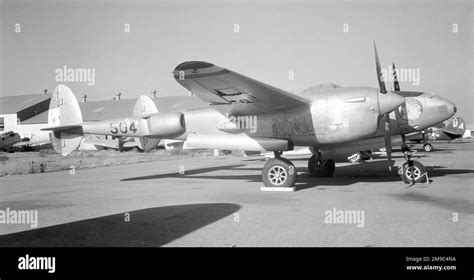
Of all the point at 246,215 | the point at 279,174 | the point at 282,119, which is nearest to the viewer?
the point at 246,215

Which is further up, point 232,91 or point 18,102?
point 18,102

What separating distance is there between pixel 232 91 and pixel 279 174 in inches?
117

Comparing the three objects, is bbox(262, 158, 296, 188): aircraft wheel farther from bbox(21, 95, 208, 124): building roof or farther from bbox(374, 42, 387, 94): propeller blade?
bbox(21, 95, 208, 124): building roof

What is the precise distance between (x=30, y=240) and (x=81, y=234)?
2.52ft

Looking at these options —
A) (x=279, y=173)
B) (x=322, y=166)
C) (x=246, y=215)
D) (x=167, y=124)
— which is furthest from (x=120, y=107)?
(x=246, y=215)

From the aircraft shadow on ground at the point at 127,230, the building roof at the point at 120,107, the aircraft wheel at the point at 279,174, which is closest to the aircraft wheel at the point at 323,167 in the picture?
the aircraft wheel at the point at 279,174

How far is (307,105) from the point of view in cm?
1171

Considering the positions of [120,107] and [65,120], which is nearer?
[65,120]

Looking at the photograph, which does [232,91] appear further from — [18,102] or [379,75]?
[18,102]

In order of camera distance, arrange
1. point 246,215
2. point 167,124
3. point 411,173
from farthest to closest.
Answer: point 167,124 < point 411,173 < point 246,215

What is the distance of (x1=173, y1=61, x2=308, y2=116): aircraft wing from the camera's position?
9.91 m

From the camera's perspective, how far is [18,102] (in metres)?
72.1

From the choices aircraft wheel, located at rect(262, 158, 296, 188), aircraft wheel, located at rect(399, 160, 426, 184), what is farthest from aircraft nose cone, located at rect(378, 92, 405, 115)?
aircraft wheel, located at rect(262, 158, 296, 188)

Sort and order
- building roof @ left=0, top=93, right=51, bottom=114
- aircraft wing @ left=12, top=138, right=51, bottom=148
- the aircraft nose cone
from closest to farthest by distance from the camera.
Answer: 1. the aircraft nose cone
2. aircraft wing @ left=12, top=138, right=51, bottom=148
3. building roof @ left=0, top=93, right=51, bottom=114
